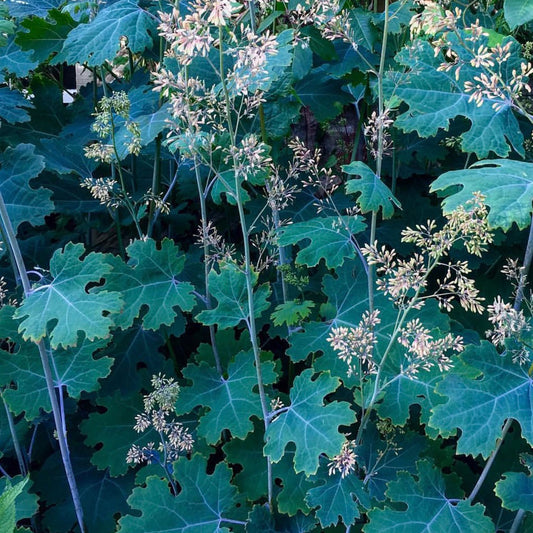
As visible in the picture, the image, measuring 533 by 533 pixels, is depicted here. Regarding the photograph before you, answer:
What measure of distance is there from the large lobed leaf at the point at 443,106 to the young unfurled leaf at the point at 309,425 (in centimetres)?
79

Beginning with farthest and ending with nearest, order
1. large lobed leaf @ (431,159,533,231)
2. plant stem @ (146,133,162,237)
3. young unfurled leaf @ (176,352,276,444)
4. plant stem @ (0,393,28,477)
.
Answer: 1. plant stem @ (146,133,162,237)
2. plant stem @ (0,393,28,477)
3. young unfurled leaf @ (176,352,276,444)
4. large lobed leaf @ (431,159,533,231)

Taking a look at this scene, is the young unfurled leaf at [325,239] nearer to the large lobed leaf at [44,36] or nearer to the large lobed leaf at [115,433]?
the large lobed leaf at [115,433]

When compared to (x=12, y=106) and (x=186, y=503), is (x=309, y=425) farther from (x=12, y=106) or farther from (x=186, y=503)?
(x=12, y=106)

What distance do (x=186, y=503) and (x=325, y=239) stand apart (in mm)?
892

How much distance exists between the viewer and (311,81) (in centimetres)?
240

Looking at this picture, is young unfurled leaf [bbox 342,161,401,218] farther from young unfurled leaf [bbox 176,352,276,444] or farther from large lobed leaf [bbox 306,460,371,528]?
large lobed leaf [bbox 306,460,371,528]

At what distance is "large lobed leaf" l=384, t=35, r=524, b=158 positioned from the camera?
1.76m

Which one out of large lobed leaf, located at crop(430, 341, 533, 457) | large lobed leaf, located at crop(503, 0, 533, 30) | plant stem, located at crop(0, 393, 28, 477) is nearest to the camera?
large lobed leaf, located at crop(430, 341, 533, 457)

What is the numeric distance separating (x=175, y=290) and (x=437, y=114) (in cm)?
98

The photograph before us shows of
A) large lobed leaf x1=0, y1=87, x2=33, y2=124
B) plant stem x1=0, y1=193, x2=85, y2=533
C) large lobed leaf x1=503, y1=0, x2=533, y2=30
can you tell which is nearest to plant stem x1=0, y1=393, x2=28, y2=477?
plant stem x1=0, y1=193, x2=85, y2=533

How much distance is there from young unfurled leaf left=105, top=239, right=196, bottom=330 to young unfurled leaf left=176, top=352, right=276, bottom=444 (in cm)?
23

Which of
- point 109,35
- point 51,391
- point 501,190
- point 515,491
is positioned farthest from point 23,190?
point 515,491

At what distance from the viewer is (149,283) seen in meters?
2.04

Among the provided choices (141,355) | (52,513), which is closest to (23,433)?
(52,513)
